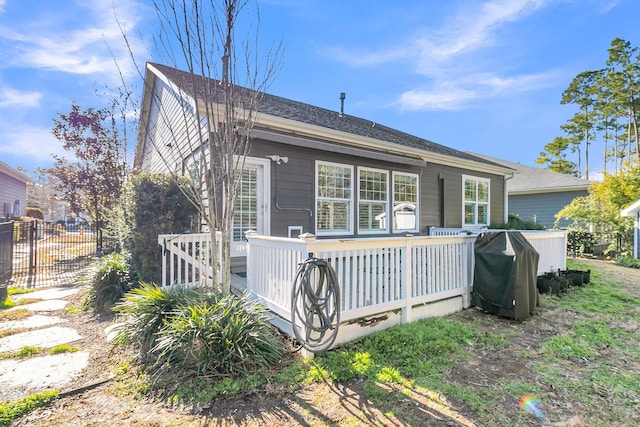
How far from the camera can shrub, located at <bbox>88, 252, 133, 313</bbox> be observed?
4758mm

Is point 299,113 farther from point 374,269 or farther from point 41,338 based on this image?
point 41,338

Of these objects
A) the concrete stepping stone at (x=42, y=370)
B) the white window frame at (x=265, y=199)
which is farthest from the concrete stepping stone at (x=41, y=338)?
the white window frame at (x=265, y=199)

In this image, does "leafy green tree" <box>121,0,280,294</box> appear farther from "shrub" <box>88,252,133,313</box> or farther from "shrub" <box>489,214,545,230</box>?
"shrub" <box>489,214,545,230</box>

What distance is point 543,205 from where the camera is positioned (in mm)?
16344

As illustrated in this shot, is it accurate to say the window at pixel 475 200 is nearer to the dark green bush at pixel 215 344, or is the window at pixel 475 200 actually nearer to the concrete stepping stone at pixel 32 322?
the dark green bush at pixel 215 344

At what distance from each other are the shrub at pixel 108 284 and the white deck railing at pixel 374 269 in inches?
93.0

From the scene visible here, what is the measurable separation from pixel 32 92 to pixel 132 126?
825cm

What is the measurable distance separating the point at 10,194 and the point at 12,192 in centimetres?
41

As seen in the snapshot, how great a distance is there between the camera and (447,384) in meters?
2.56

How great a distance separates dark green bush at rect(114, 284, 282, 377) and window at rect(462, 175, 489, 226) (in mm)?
8848

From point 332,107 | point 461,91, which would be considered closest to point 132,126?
point 332,107

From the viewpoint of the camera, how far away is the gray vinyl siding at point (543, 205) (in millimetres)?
15609

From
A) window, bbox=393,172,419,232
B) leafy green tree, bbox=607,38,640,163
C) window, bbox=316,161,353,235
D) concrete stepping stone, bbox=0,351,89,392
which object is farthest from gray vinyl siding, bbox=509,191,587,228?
concrete stepping stone, bbox=0,351,89,392

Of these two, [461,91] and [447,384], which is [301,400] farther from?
[461,91]
